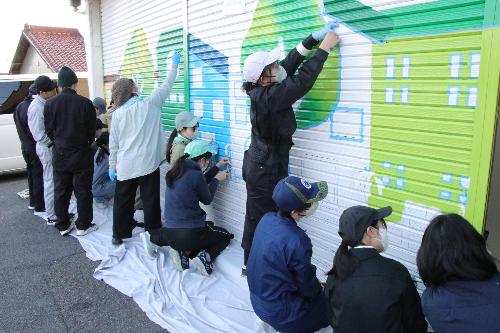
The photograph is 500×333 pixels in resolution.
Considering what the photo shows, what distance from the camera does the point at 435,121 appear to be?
8.57ft

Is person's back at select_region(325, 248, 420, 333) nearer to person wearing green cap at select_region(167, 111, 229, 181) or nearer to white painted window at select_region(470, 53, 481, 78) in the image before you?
white painted window at select_region(470, 53, 481, 78)

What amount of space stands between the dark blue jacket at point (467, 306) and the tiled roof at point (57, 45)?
52.5ft

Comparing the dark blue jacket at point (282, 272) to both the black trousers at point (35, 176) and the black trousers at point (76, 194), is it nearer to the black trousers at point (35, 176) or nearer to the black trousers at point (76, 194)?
the black trousers at point (76, 194)

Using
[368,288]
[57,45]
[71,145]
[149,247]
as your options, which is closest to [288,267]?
[368,288]

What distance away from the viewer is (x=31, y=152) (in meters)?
6.12

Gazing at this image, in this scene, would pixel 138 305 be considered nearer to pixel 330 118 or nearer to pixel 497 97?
pixel 330 118

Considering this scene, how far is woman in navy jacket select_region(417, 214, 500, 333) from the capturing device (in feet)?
5.82

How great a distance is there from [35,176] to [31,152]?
38 cm

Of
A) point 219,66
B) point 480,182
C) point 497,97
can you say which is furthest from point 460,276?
point 219,66

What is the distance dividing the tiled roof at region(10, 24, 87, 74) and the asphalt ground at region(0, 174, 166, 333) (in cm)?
1194

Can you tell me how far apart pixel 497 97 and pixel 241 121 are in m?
2.50

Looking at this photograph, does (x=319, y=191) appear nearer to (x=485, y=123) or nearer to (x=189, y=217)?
(x=485, y=123)

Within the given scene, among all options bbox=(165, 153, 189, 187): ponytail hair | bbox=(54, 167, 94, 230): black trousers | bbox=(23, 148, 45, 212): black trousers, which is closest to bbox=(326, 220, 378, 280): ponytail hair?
bbox=(165, 153, 189, 187): ponytail hair

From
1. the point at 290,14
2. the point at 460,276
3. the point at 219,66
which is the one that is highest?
the point at 290,14
